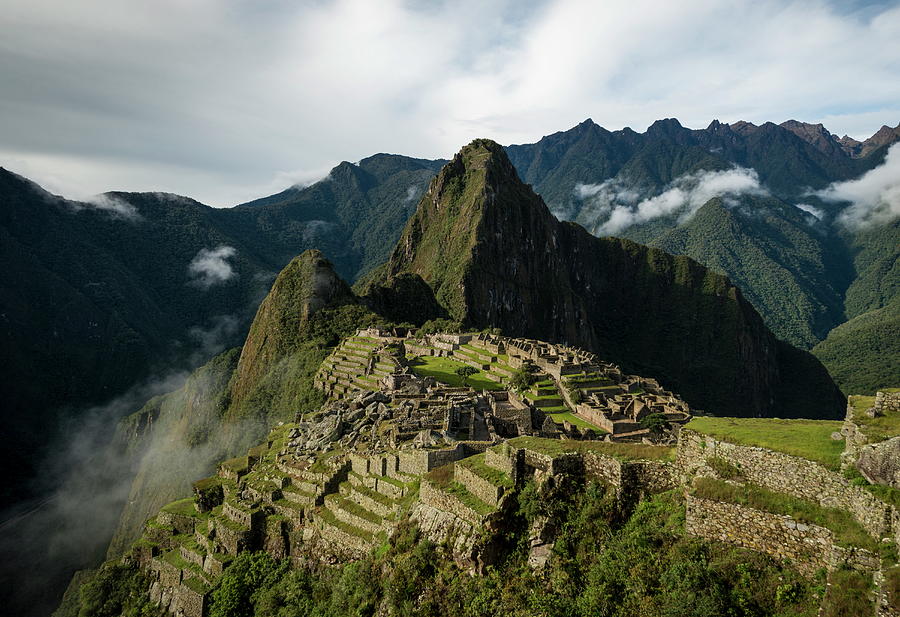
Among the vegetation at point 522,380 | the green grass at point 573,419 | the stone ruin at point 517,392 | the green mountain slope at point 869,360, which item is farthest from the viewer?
the green mountain slope at point 869,360

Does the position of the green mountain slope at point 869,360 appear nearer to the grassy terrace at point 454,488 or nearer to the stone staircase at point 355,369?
the stone staircase at point 355,369

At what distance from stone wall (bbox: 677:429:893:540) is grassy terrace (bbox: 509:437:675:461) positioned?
28.4 inches

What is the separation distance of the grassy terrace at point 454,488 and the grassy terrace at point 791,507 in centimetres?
539

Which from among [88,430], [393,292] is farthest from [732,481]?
[88,430]

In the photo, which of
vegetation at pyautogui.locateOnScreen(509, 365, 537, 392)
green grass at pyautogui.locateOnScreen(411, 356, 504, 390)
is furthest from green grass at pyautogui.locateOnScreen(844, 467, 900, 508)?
vegetation at pyautogui.locateOnScreen(509, 365, 537, 392)

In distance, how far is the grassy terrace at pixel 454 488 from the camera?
14048 mm

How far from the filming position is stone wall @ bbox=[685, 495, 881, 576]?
9.12 m

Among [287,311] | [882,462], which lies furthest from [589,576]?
[287,311]

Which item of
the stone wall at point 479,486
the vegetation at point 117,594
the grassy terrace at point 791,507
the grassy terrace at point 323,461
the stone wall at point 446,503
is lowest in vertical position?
the vegetation at point 117,594

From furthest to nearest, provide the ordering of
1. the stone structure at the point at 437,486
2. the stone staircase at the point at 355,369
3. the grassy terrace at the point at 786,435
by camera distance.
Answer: the stone staircase at the point at 355,369
the stone structure at the point at 437,486
the grassy terrace at the point at 786,435

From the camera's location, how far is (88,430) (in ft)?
438

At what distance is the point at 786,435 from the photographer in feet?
37.4

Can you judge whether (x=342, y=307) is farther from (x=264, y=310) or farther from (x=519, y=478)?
(x=519, y=478)

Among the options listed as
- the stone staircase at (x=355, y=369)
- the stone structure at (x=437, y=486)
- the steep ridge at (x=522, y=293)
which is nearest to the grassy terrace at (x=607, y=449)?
the stone structure at (x=437, y=486)
